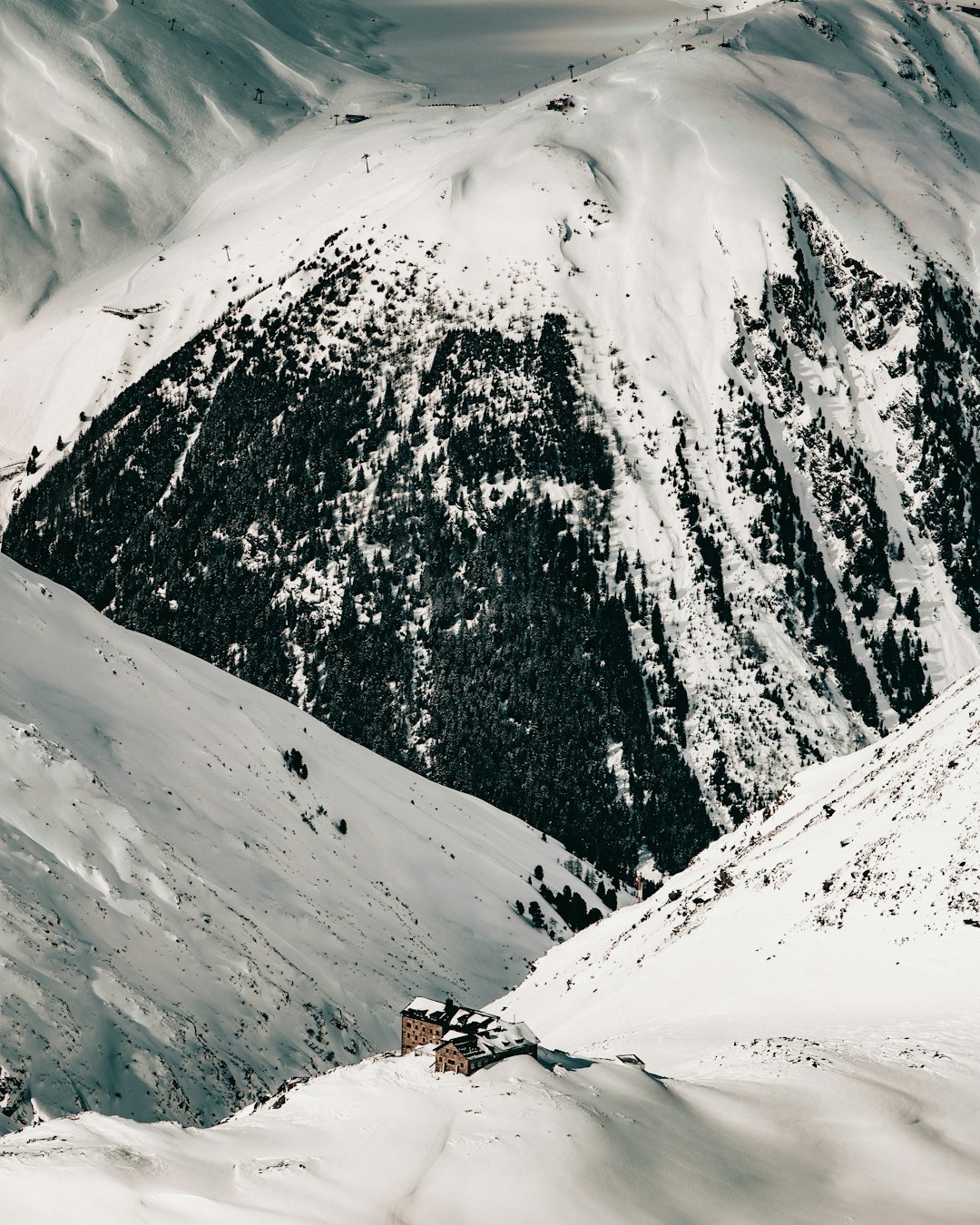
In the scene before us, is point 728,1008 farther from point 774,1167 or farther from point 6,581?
point 6,581

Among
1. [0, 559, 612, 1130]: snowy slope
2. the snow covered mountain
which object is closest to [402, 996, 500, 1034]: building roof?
the snow covered mountain

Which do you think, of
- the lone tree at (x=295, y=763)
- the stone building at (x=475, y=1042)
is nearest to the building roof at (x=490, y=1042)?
the stone building at (x=475, y=1042)

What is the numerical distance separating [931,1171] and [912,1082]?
7.52m

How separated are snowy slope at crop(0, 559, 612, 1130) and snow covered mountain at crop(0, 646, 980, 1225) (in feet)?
53.7

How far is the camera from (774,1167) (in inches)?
2269

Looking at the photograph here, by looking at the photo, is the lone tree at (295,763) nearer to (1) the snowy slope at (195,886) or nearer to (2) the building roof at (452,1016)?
(1) the snowy slope at (195,886)

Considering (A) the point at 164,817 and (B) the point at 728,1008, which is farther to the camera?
(A) the point at 164,817

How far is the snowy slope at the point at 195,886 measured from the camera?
83.0 m

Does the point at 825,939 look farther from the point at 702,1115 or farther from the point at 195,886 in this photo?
the point at 195,886

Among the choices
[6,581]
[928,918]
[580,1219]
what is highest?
[6,581]

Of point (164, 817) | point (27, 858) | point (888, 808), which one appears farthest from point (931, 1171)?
point (164, 817)

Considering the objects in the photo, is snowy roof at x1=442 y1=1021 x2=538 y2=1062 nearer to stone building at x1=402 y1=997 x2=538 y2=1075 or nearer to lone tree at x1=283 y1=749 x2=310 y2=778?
stone building at x1=402 y1=997 x2=538 y2=1075

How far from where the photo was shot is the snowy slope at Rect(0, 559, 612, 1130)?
8300 centimetres

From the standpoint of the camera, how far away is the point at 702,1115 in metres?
61.1
